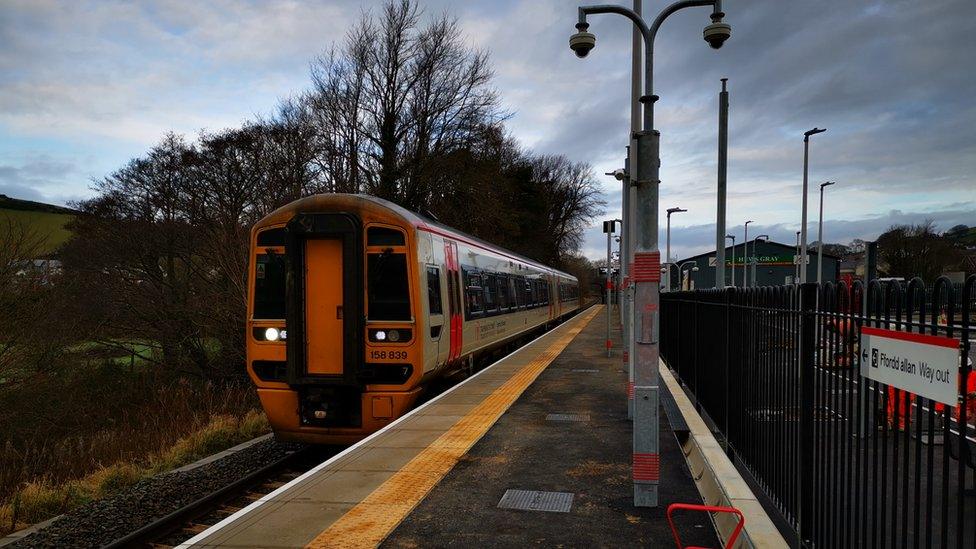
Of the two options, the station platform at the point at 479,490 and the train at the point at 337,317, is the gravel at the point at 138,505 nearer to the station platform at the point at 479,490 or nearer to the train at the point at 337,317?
the train at the point at 337,317

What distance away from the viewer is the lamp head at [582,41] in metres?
7.01

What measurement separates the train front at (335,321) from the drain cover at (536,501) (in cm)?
325

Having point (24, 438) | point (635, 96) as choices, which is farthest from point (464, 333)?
point (24, 438)

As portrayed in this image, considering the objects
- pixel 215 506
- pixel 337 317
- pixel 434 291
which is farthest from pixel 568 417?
pixel 215 506

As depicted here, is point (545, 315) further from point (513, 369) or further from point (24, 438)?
point (24, 438)

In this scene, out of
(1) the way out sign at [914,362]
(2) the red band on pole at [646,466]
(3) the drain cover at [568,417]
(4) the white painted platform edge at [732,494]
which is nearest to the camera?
(1) the way out sign at [914,362]

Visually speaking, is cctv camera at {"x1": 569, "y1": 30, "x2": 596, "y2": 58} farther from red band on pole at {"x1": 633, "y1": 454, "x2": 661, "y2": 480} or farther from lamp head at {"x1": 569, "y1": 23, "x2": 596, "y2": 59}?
red band on pole at {"x1": 633, "y1": 454, "x2": 661, "y2": 480}

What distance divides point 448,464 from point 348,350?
7.94 ft

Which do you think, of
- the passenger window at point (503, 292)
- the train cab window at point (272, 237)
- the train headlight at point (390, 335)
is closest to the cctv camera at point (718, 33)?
the train headlight at point (390, 335)

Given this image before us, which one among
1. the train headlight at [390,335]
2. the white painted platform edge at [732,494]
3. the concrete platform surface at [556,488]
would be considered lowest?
the concrete platform surface at [556,488]

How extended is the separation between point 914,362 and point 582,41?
5.22m

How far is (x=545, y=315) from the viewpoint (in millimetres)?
26281

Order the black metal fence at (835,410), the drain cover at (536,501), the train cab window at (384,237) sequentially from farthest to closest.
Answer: the train cab window at (384,237)
the drain cover at (536,501)
the black metal fence at (835,410)

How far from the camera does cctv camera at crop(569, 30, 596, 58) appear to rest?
702 centimetres
